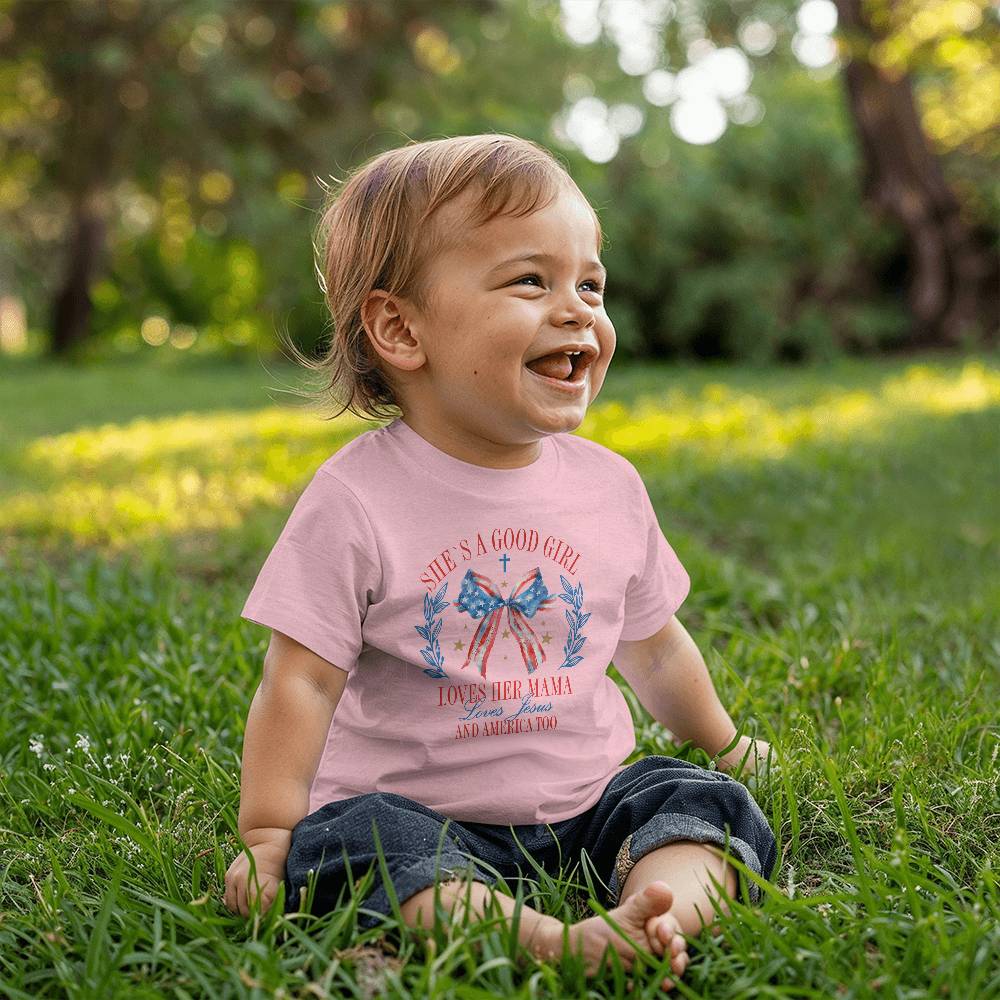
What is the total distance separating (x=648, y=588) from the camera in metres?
2.14

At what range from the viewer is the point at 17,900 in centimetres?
183

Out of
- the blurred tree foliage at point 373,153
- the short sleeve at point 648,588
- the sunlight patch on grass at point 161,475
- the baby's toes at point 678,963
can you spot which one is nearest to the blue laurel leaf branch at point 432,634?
the short sleeve at point 648,588

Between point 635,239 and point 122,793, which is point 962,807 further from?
point 635,239

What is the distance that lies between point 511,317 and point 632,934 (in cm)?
91

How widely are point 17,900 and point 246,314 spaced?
18818 millimetres

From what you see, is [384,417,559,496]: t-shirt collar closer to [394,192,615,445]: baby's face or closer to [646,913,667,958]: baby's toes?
[394,192,615,445]: baby's face

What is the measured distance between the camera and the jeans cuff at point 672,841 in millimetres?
1739

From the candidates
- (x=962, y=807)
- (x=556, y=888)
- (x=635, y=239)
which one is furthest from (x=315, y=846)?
(x=635, y=239)

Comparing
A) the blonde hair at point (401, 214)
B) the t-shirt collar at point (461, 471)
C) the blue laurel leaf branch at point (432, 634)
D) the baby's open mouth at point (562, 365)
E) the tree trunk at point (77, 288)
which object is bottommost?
the tree trunk at point (77, 288)

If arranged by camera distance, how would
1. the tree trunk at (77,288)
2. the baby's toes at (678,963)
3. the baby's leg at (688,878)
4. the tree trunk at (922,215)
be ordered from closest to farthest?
the baby's toes at (678,963) → the baby's leg at (688,878) → the tree trunk at (922,215) → the tree trunk at (77,288)

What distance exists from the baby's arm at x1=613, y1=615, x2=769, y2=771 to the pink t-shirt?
0.21m

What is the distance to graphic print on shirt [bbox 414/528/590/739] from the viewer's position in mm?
1867

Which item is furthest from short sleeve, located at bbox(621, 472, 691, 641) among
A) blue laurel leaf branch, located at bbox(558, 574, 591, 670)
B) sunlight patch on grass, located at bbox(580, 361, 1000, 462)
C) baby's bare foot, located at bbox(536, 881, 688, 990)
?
sunlight patch on grass, located at bbox(580, 361, 1000, 462)

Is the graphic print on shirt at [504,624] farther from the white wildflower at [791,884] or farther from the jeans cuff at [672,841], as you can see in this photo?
the white wildflower at [791,884]
